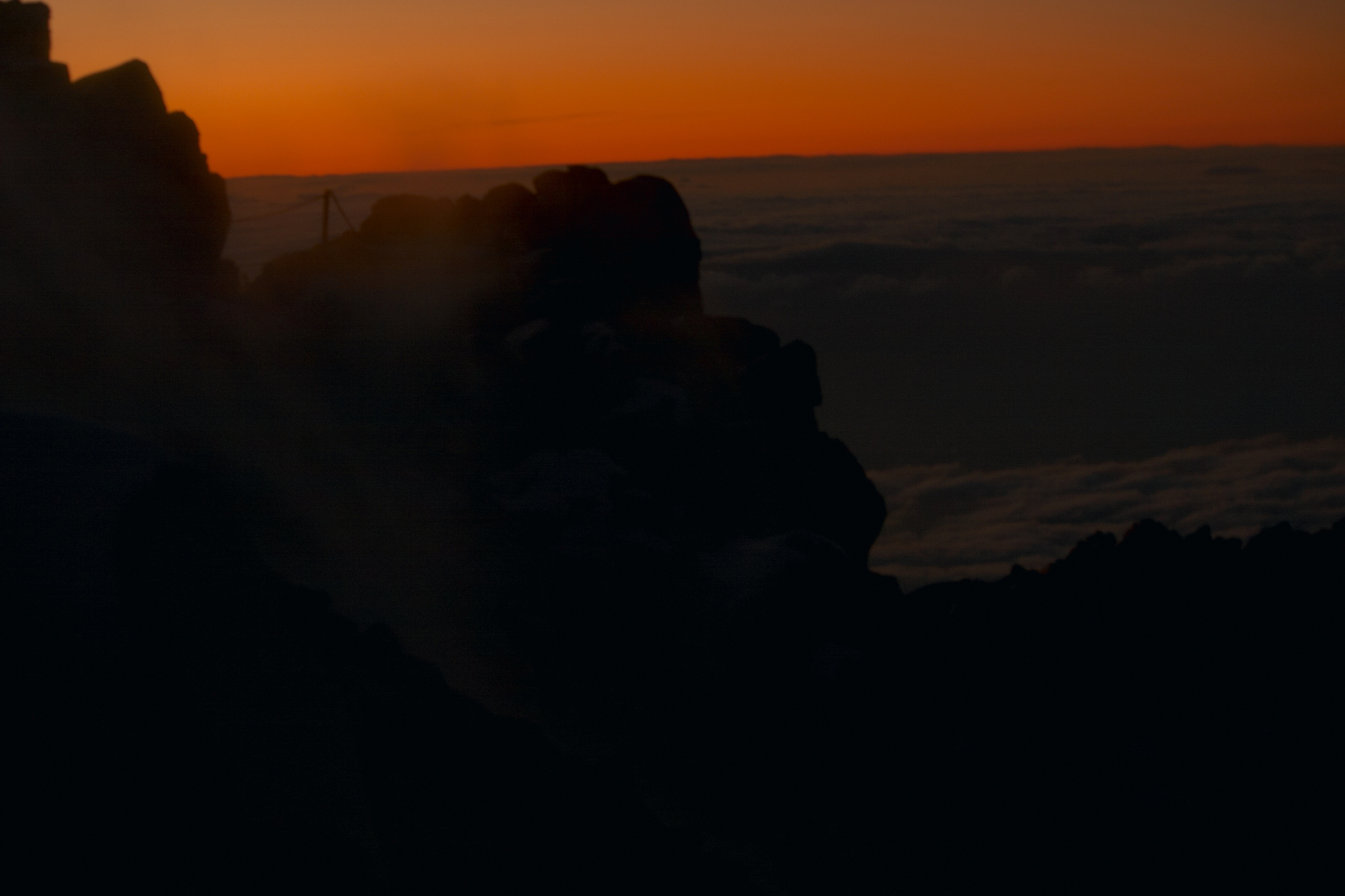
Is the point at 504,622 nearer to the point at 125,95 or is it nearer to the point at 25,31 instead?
the point at 125,95

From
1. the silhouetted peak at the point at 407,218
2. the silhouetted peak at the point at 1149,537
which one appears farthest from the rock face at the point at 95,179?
the silhouetted peak at the point at 1149,537

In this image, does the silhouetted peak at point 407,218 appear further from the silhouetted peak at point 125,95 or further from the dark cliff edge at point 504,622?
the silhouetted peak at point 125,95

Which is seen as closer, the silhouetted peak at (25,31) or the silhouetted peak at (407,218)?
the silhouetted peak at (25,31)

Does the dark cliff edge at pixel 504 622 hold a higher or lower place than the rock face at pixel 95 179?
lower

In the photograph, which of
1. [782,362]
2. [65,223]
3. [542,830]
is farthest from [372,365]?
[542,830]

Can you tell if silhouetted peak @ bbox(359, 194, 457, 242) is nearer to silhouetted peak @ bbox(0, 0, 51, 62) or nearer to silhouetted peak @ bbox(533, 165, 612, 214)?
silhouetted peak @ bbox(533, 165, 612, 214)

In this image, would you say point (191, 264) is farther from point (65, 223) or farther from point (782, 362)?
point (782, 362)

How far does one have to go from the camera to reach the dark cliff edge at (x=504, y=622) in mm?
10203

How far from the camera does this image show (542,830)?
14.3 metres

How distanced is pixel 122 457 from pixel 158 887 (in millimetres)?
4460

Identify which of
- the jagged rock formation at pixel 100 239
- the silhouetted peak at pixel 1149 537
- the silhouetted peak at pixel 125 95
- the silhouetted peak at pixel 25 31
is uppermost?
the silhouetted peak at pixel 25 31

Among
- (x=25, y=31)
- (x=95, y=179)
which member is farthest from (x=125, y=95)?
(x=25, y=31)

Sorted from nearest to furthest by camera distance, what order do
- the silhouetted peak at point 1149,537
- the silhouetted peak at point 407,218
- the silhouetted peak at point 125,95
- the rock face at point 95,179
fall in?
the rock face at point 95,179
the silhouetted peak at point 1149,537
the silhouetted peak at point 125,95
the silhouetted peak at point 407,218

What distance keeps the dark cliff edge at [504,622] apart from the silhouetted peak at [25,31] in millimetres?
78
